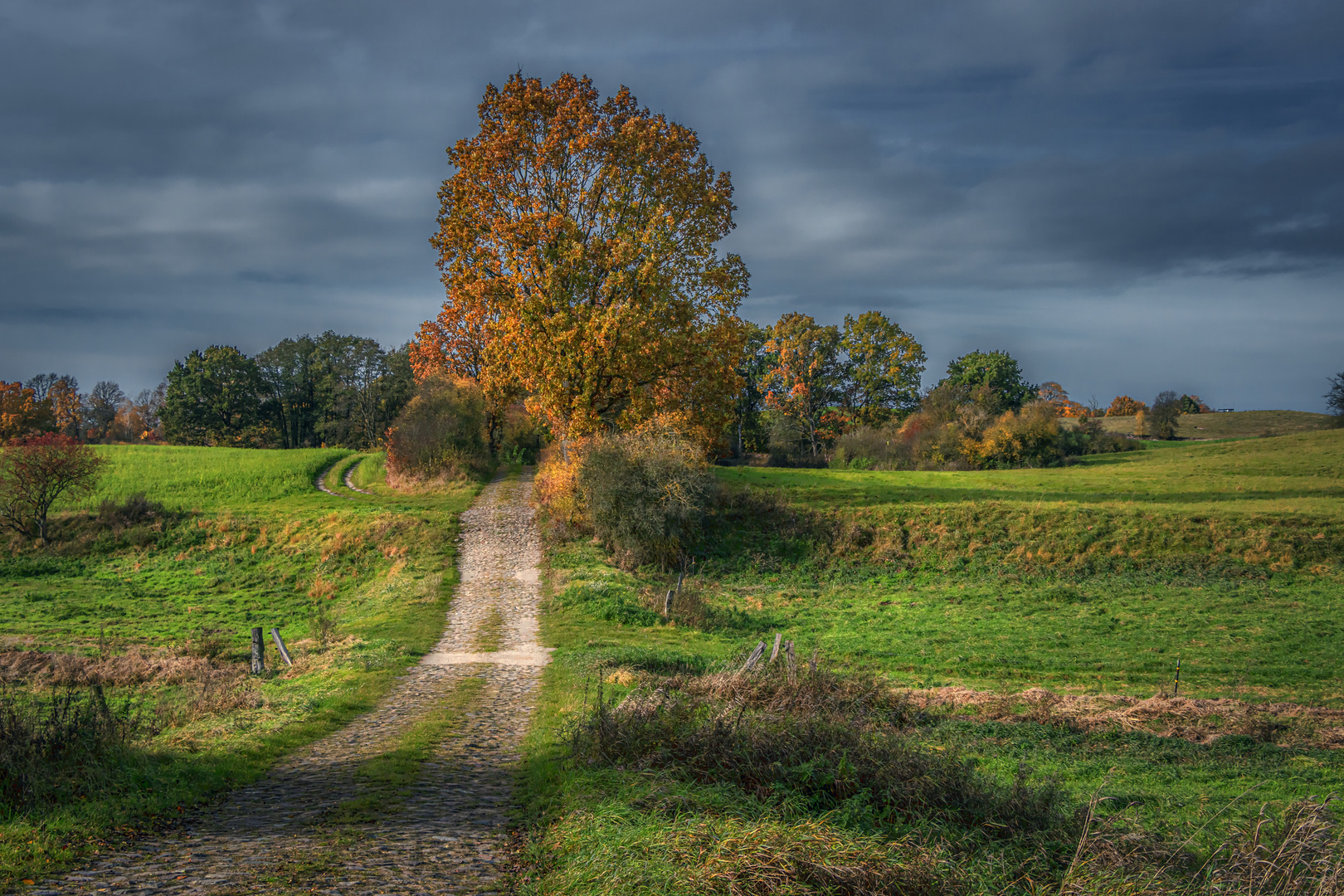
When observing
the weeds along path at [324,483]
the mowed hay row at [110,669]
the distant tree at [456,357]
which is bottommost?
the mowed hay row at [110,669]

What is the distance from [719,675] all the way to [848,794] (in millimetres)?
4118

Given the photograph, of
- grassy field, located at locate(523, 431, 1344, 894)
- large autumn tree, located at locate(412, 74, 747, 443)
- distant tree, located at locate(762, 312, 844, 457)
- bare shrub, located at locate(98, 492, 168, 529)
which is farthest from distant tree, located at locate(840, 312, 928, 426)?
bare shrub, located at locate(98, 492, 168, 529)

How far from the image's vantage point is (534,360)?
92.7ft

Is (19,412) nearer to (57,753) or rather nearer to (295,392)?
(295,392)

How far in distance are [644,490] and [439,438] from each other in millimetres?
19662

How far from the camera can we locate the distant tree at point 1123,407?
11469 centimetres

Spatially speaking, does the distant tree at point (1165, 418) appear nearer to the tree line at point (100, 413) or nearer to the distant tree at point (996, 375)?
the distant tree at point (996, 375)

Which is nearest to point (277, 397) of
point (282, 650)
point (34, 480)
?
point (34, 480)

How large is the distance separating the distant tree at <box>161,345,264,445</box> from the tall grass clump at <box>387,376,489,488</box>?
51199mm

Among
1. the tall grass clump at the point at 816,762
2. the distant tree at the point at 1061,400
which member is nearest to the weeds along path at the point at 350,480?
the tall grass clump at the point at 816,762

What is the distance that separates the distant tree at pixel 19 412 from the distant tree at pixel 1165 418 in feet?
387

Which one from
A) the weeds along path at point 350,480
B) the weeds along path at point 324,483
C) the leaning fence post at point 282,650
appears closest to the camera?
the leaning fence post at point 282,650

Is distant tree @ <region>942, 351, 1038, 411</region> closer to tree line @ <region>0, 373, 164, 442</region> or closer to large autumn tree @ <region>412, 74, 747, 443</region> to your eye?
large autumn tree @ <region>412, 74, 747, 443</region>

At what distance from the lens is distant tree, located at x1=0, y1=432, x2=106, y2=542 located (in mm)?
35188
